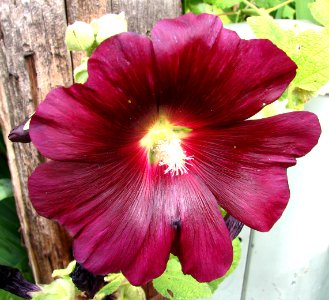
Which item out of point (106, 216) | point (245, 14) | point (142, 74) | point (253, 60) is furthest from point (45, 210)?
point (245, 14)

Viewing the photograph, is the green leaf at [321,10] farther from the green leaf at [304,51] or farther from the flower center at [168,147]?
the flower center at [168,147]

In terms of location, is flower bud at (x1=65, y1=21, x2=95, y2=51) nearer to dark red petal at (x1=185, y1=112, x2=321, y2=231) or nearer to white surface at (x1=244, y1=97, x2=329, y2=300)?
dark red petal at (x1=185, y1=112, x2=321, y2=231)

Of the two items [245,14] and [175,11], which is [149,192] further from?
[245,14]

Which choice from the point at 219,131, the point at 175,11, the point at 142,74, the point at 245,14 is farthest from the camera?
the point at 245,14

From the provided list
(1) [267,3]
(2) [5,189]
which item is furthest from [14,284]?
(1) [267,3]

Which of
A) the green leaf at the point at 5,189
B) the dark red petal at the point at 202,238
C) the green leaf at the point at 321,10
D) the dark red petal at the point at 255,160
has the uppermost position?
the green leaf at the point at 321,10

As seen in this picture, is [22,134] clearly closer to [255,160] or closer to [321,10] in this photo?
[255,160]

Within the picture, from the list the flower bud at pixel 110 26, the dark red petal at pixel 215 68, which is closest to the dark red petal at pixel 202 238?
the dark red petal at pixel 215 68
